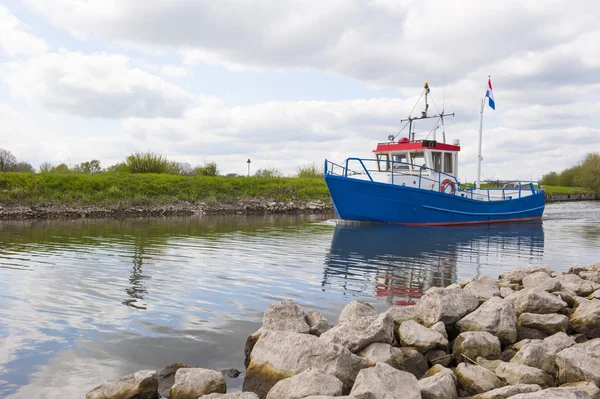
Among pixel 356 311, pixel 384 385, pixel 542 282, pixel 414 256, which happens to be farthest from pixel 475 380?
pixel 414 256

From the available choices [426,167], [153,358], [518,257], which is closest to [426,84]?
[426,167]

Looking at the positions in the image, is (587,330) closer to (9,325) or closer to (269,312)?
(269,312)

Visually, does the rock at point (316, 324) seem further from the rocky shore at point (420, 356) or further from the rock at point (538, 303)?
the rock at point (538, 303)

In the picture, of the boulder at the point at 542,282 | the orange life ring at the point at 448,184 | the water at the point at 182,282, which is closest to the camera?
the water at the point at 182,282

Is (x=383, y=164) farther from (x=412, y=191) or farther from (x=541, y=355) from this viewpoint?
(x=541, y=355)

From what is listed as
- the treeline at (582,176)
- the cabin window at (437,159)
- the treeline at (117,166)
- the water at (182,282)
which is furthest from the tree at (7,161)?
the treeline at (582,176)

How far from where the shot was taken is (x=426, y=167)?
1952cm

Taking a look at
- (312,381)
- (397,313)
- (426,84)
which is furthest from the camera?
(426,84)

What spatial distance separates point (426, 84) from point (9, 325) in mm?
20978

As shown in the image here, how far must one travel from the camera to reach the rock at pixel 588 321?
5246mm

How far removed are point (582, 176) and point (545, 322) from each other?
205 feet

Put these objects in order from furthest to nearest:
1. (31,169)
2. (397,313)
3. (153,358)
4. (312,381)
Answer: (31,169)
(397,313)
(153,358)
(312,381)

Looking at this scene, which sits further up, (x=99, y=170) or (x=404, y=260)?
(x=99, y=170)

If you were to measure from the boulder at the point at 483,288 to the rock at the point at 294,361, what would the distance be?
2639mm
